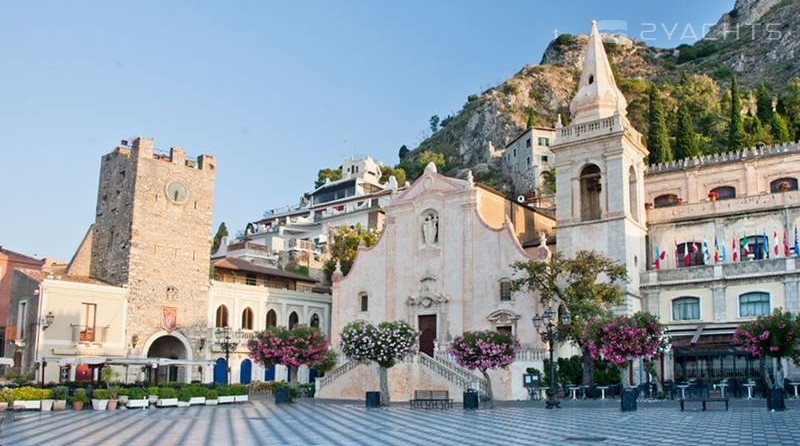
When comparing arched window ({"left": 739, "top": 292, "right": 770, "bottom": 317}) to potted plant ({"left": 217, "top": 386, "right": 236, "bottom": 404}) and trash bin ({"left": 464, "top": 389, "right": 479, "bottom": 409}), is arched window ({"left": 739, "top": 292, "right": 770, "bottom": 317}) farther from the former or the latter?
potted plant ({"left": 217, "top": 386, "right": 236, "bottom": 404})

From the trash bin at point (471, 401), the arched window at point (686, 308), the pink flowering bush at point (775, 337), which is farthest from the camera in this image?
the arched window at point (686, 308)

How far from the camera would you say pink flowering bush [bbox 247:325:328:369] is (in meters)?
41.9

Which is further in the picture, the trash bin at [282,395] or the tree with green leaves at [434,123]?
the tree with green leaves at [434,123]

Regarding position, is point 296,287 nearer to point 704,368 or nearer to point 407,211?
point 407,211

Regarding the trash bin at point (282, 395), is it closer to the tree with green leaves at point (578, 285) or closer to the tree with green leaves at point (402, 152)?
the tree with green leaves at point (578, 285)

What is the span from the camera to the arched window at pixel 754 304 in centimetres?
4356

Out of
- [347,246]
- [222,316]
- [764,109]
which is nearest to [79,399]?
[222,316]

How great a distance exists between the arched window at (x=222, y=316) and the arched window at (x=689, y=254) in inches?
1182

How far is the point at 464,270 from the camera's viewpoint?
→ 1977 inches

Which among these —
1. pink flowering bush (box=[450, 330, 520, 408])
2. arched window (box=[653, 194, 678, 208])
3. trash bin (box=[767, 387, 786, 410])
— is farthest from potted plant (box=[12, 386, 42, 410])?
arched window (box=[653, 194, 678, 208])

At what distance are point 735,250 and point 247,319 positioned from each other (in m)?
32.7

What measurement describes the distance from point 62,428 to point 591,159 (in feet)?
114

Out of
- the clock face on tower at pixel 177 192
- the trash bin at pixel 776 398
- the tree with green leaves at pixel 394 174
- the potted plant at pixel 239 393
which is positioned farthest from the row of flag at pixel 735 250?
Result: the tree with green leaves at pixel 394 174

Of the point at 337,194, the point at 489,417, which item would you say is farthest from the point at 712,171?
the point at 337,194
